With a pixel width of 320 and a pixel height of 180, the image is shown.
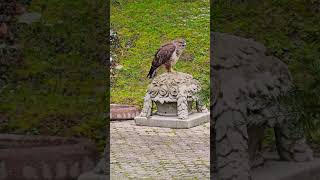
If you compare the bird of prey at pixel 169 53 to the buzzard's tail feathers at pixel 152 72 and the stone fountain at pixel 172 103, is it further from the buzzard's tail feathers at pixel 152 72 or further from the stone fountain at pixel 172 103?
the buzzard's tail feathers at pixel 152 72

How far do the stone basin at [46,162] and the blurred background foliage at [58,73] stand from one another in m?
1.43

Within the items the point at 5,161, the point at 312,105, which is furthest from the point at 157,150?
the point at 312,105

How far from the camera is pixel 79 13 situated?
42.9 ft

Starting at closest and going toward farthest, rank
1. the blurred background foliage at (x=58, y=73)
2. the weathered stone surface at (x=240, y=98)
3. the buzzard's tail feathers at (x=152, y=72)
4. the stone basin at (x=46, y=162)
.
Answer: the weathered stone surface at (x=240, y=98) < the stone basin at (x=46, y=162) < the blurred background foliage at (x=58, y=73) < the buzzard's tail feathers at (x=152, y=72)

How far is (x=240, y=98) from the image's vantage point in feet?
14.3

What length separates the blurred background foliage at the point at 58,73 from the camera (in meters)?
8.52

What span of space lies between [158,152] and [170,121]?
1805mm

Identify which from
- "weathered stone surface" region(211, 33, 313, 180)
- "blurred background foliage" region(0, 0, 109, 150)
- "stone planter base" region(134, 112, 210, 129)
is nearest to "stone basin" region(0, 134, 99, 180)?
"blurred background foliage" region(0, 0, 109, 150)

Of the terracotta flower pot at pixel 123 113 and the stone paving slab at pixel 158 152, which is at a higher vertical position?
the terracotta flower pot at pixel 123 113

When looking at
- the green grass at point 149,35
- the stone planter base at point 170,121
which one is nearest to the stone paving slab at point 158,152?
the stone planter base at point 170,121

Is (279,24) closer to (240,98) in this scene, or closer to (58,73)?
(58,73)

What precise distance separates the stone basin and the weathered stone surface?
1.65 metres

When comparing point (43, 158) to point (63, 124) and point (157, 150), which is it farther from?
point (63, 124)

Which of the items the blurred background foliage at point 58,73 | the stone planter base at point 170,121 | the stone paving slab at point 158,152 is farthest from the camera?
the stone planter base at point 170,121
